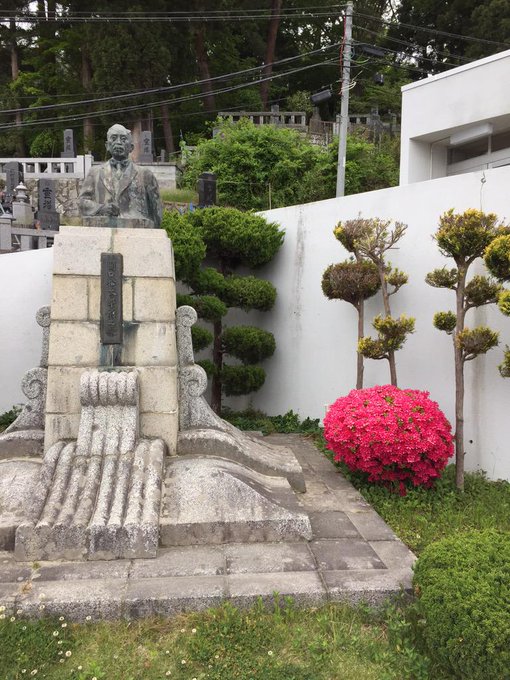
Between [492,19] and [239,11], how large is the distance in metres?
8.50

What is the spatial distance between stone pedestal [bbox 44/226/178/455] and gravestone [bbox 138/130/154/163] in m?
13.6

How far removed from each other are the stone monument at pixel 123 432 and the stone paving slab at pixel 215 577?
0.41 feet

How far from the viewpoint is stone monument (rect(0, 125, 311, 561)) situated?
3.69m

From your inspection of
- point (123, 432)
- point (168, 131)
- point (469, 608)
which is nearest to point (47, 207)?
point (123, 432)

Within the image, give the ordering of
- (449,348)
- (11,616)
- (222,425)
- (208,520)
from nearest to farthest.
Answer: (11,616), (208,520), (222,425), (449,348)

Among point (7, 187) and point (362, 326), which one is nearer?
point (362, 326)

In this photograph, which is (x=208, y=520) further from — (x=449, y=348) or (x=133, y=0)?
(x=133, y=0)

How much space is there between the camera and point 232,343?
7.52 meters

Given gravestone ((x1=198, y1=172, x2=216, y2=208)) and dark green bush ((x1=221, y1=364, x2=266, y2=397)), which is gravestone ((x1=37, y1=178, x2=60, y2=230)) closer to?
gravestone ((x1=198, y1=172, x2=216, y2=208))

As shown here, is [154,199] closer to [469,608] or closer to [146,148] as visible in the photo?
A: [469,608]

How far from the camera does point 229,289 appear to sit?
7.41m

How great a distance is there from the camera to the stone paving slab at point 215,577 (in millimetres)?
3057

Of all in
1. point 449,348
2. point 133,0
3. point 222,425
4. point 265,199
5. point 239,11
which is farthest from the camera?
point 239,11

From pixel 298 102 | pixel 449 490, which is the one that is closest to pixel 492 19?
pixel 298 102
